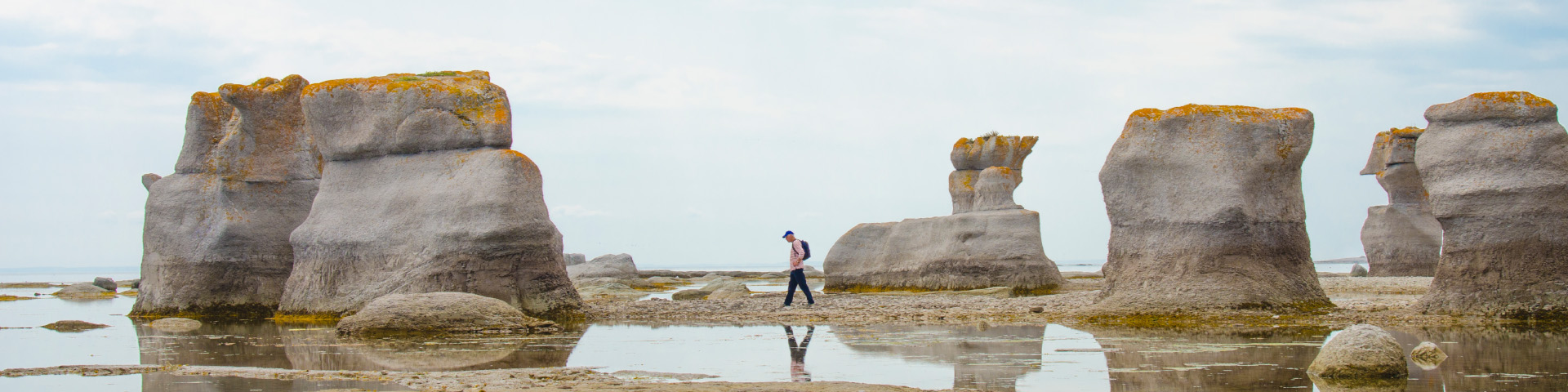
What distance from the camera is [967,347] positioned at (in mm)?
10773

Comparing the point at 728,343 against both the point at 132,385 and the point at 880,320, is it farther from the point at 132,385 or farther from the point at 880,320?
the point at 132,385

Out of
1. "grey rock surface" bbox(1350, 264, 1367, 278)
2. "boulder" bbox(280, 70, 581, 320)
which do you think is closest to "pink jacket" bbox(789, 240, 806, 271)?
"boulder" bbox(280, 70, 581, 320)

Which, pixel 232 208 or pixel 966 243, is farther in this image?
pixel 966 243

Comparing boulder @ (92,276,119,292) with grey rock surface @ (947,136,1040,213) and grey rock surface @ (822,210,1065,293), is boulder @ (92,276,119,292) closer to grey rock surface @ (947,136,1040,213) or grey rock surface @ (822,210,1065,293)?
grey rock surface @ (822,210,1065,293)

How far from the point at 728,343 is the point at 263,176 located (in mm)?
9779

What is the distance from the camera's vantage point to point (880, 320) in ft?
49.7

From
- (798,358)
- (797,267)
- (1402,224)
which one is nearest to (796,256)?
(797,267)

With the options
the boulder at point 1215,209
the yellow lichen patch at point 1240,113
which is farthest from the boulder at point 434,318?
the yellow lichen patch at point 1240,113

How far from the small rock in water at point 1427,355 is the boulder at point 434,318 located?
27.6 feet

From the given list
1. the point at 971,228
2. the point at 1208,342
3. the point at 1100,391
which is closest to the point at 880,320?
the point at 1208,342

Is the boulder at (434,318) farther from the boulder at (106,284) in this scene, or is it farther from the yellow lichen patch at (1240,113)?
the boulder at (106,284)

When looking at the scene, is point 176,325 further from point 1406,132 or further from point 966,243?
point 1406,132

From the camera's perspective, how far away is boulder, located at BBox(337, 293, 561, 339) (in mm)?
13398

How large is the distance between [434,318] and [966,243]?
13764 millimetres
